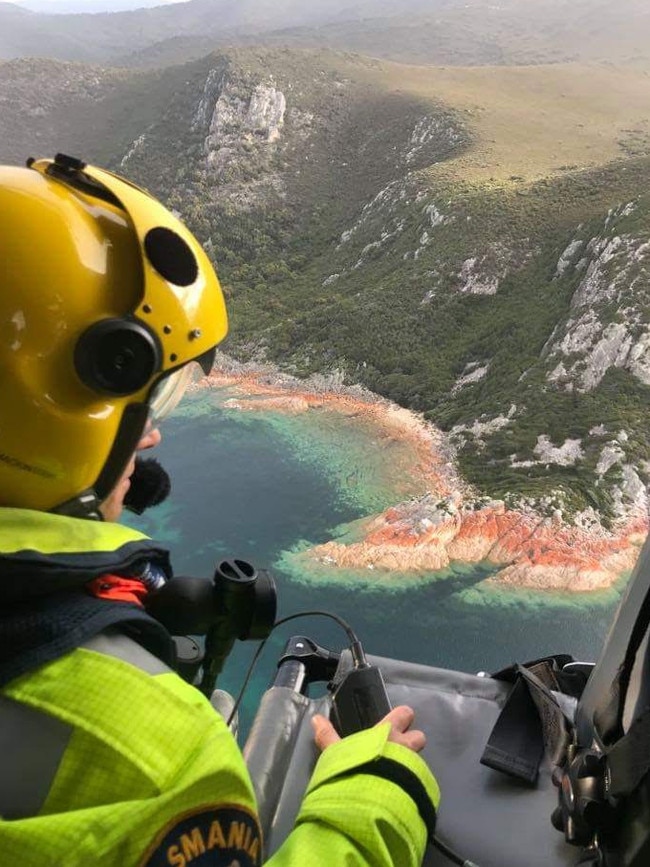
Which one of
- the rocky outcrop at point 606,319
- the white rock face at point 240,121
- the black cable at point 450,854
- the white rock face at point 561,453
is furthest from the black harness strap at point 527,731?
the white rock face at point 240,121

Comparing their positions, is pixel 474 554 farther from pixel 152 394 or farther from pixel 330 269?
pixel 330 269

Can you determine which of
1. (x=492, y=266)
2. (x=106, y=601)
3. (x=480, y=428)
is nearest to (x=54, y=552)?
(x=106, y=601)

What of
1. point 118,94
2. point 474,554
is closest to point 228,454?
point 474,554

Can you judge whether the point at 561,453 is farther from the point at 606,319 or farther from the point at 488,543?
the point at 606,319

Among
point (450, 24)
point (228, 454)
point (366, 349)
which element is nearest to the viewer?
point (228, 454)

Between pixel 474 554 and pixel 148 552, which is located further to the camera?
pixel 474 554
